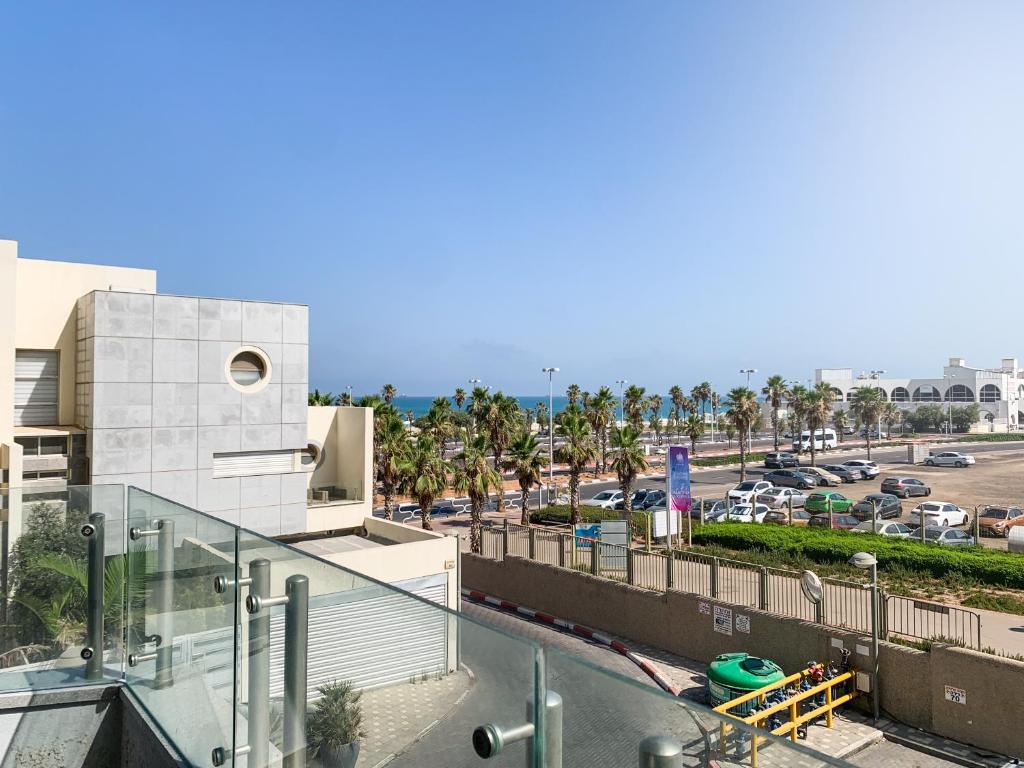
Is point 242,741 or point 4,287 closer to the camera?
point 242,741

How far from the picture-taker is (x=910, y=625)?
53.5ft

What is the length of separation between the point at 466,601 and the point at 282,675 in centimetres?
2306

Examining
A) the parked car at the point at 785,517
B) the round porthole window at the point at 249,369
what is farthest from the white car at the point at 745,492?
the round porthole window at the point at 249,369

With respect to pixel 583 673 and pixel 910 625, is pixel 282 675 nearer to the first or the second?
pixel 583 673

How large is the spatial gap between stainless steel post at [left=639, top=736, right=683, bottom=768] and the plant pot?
1.54 m

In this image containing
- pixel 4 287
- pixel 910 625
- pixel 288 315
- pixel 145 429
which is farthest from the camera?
pixel 288 315

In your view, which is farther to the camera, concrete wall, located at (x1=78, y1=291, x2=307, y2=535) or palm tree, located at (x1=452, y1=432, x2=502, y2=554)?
palm tree, located at (x1=452, y1=432, x2=502, y2=554)

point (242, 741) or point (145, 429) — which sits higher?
point (145, 429)

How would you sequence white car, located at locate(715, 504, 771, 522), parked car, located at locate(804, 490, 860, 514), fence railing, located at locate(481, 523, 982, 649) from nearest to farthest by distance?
fence railing, located at locate(481, 523, 982, 649)
white car, located at locate(715, 504, 771, 522)
parked car, located at locate(804, 490, 860, 514)

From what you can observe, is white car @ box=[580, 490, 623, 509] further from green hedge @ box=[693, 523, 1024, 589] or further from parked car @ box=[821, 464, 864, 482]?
parked car @ box=[821, 464, 864, 482]

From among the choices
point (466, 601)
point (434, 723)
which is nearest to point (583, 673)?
point (434, 723)

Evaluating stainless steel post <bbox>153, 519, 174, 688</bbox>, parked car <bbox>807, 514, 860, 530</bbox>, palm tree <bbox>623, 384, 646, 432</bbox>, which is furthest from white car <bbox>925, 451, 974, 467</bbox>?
stainless steel post <bbox>153, 519, 174, 688</bbox>

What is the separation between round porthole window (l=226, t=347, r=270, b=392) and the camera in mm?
23109

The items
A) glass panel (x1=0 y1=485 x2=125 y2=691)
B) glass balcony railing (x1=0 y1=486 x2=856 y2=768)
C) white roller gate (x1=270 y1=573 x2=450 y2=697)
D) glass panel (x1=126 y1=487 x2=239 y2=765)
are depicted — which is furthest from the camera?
glass panel (x1=0 y1=485 x2=125 y2=691)
